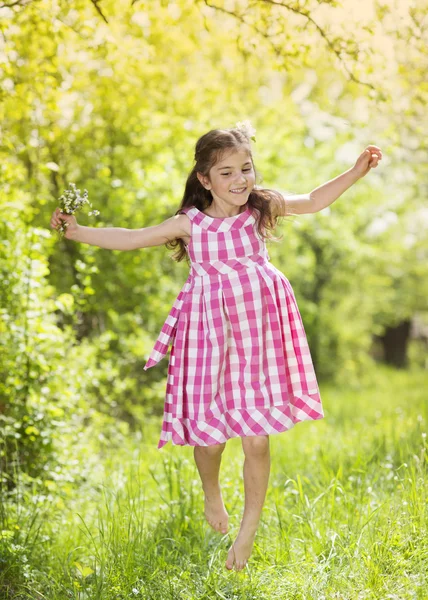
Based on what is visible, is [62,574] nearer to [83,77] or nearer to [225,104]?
[83,77]

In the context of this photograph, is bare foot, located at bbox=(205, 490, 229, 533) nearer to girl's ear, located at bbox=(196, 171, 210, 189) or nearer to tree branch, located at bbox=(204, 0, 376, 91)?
girl's ear, located at bbox=(196, 171, 210, 189)

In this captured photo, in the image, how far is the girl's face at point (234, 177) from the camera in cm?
322

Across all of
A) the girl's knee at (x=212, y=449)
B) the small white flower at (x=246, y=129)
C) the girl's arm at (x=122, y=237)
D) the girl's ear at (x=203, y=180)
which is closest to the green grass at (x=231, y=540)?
the girl's knee at (x=212, y=449)

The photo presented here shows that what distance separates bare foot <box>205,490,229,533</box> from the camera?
130 inches

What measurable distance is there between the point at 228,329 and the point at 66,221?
819 millimetres

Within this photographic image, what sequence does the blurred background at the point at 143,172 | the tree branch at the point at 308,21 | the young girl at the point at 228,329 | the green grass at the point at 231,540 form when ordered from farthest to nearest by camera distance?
the blurred background at the point at 143,172
the tree branch at the point at 308,21
the young girl at the point at 228,329
the green grass at the point at 231,540

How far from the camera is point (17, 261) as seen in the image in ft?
14.5

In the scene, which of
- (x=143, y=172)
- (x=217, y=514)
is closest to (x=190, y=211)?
(x=217, y=514)

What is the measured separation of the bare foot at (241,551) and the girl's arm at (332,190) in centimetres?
137

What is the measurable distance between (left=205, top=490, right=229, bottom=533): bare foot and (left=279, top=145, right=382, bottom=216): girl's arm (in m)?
1.28

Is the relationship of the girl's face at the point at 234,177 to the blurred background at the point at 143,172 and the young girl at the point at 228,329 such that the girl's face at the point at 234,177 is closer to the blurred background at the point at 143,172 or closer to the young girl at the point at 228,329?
the young girl at the point at 228,329

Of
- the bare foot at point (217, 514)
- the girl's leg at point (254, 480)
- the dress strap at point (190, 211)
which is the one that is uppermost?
the dress strap at point (190, 211)

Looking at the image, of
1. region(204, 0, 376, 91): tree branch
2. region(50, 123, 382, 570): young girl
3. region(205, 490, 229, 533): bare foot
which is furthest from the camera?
region(204, 0, 376, 91): tree branch

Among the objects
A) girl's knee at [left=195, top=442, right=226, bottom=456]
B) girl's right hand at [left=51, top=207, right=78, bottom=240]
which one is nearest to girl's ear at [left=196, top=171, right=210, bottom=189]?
girl's right hand at [left=51, top=207, right=78, bottom=240]
